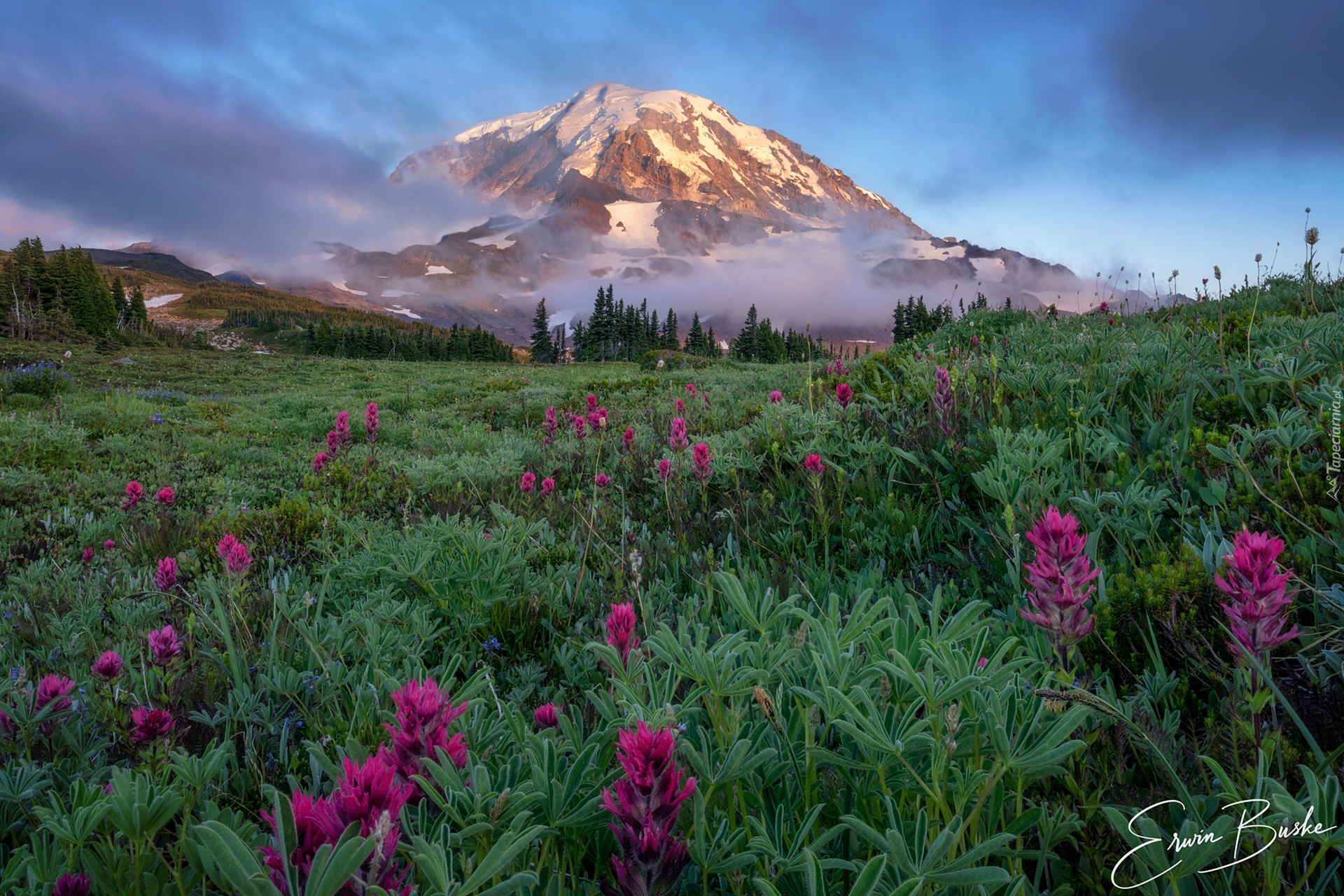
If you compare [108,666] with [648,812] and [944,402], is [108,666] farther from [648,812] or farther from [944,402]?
[944,402]

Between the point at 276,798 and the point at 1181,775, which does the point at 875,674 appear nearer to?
the point at 1181,775

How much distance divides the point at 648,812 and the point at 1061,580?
1109mm

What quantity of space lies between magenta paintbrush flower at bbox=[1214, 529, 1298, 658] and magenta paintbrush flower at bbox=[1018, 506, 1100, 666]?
0.25 m

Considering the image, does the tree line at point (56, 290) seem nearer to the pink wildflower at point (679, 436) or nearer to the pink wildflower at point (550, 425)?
the pink wildflower at point (550, 425)

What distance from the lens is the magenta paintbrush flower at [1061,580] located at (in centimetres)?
147

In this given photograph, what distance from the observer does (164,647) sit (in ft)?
7.72

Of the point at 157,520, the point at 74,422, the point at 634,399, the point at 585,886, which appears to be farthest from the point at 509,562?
the point at 74,422

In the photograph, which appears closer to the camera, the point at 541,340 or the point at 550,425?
the point at 550,425

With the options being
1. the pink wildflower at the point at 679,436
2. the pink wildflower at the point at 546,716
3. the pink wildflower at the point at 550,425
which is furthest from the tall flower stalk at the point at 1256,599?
the pink wildflower at the point at 550,425

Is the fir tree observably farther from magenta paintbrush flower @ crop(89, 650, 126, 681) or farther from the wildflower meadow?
magenta paintbrush flower @ crop(89, 650, 126, 681)

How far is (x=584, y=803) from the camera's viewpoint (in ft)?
3.69
